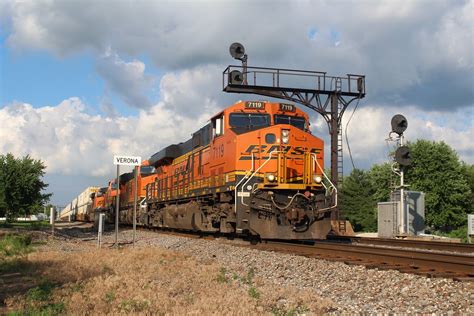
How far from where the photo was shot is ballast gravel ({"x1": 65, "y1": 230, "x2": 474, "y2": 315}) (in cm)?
607

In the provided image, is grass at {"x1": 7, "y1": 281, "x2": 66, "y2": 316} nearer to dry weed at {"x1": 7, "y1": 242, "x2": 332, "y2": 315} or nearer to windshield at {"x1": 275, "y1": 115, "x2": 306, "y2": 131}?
dry weed at {"x1": 7, "y1": 242, "x2": 332, "y2": 315}

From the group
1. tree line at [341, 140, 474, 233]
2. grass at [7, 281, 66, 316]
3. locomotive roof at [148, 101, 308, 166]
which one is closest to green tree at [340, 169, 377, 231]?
tree line at [341, 140, 474, 233]

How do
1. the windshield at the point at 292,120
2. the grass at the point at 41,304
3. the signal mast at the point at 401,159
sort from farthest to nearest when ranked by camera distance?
the signal mast at the point at 401,159 → the windshield at the point at 292,120 → the grass at the point at 41,304

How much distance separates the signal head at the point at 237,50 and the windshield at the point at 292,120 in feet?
34.3

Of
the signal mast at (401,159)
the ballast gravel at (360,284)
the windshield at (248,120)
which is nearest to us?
the ballast gravel at (360,284)

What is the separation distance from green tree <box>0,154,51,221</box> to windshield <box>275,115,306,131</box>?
33319 millimetres

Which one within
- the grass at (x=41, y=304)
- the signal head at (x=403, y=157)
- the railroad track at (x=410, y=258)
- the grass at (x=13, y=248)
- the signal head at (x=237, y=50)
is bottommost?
the grass at (x=13, y=248)

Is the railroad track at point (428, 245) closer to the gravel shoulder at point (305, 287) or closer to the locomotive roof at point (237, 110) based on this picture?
the locomotive roof at point (237, 110)

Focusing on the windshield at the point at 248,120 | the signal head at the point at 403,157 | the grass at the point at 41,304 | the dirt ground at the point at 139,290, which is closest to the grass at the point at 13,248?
the dirt ground at the point at 139,290

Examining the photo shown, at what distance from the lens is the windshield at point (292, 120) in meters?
15.4

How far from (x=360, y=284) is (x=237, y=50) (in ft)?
62.8

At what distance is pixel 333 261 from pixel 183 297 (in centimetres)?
458

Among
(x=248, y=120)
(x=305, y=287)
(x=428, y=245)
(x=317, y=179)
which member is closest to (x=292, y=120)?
(x=248, y=120)

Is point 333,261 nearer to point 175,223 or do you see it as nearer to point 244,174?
point 244,174
